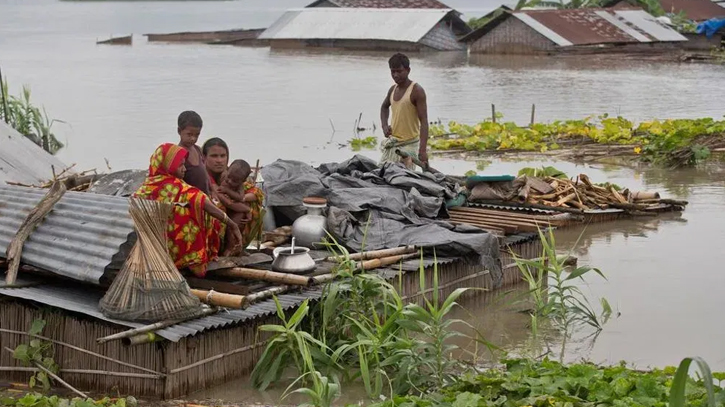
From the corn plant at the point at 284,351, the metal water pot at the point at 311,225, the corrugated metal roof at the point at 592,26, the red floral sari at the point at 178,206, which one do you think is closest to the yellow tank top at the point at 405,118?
the metal water pot at the point at 311,225

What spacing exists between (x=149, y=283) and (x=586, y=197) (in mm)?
5306

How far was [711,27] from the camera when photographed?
124 ft

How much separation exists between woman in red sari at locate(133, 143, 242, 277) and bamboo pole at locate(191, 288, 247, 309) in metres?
0.40

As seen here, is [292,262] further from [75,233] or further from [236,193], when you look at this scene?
[75,233]

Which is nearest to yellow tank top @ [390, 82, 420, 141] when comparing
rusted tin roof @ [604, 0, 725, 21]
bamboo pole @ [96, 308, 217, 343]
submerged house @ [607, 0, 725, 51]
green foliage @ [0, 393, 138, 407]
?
bamboo pole @ [96, 308, 217, 343]

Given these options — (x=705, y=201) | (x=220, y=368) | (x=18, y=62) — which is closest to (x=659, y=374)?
(x=220, y=368)

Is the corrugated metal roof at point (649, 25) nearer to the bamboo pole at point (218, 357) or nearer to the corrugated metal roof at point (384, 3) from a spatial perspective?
the corrugated metal roof at point (384, 3)

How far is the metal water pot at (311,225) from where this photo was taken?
23.9 ft

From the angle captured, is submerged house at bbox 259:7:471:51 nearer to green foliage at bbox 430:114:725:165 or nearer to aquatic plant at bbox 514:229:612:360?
green foliage at bbox 430:114:725:165

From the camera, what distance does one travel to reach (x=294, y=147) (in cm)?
1617

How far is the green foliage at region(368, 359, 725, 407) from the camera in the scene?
4.69 metres

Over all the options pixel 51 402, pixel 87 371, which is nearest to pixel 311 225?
pixel 87 371

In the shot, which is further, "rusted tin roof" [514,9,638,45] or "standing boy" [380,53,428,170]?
"rusted tin roof" [514,9,638,45]

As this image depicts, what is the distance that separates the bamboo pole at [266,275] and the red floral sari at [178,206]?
169 millimetres
